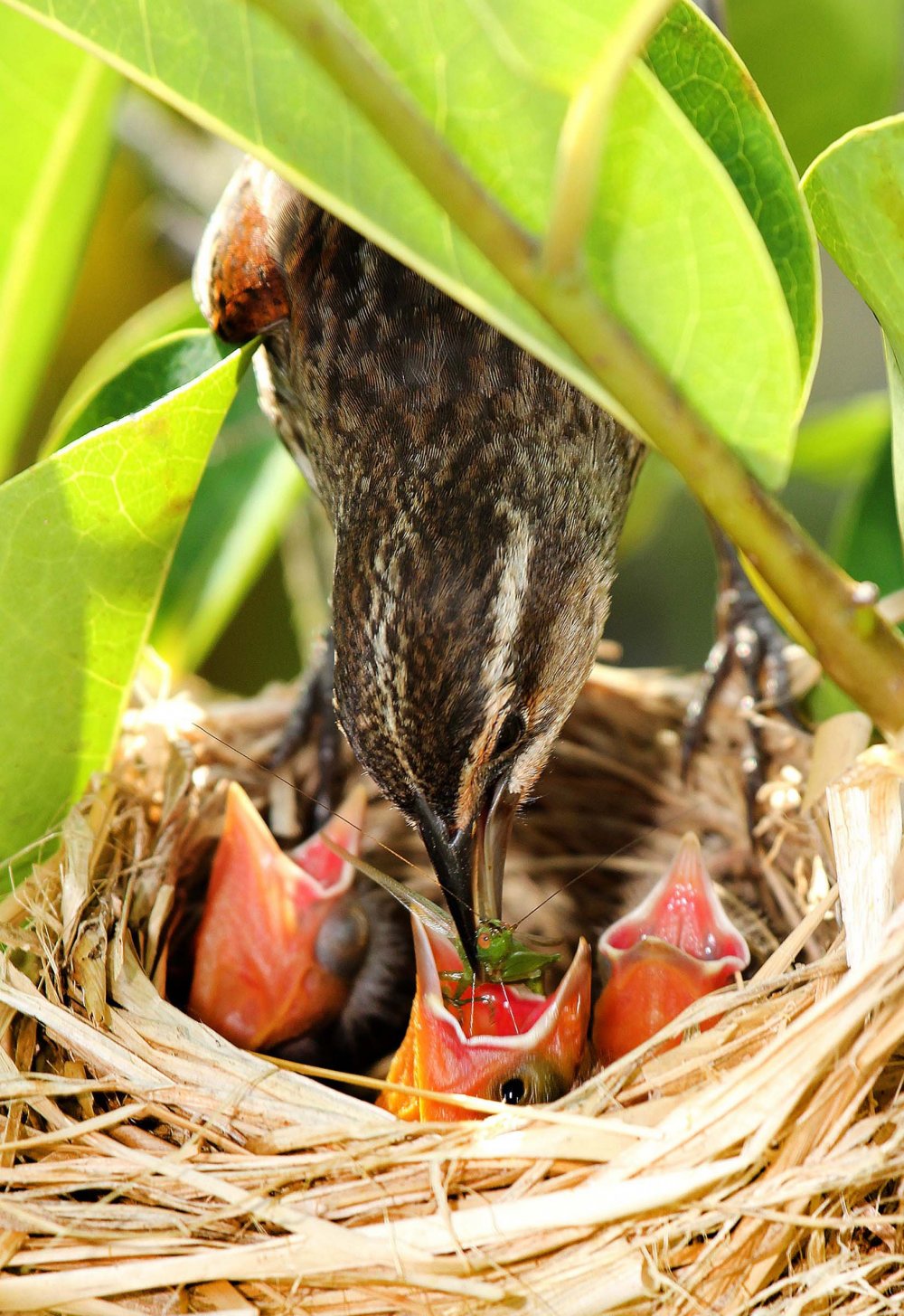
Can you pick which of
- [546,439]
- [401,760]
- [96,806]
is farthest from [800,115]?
[96,806]

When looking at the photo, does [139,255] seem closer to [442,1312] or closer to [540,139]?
[540,139]

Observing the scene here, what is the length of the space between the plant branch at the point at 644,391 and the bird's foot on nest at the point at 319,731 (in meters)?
1.15

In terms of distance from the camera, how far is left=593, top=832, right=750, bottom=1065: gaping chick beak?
1.39 m

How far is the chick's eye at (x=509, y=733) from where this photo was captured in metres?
1.38

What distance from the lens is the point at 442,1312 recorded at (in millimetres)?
960

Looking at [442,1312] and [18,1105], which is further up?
[18,1105]

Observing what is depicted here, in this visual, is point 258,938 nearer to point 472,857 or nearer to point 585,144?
point 472,857

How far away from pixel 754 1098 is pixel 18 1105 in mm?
675

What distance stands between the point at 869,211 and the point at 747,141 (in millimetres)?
126

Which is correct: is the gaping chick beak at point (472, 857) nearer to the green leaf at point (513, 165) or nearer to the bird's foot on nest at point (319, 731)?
the bird's foot on nest at point (319, 731)

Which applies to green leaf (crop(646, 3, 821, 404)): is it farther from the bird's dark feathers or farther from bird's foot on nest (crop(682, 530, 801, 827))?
bird's foot on nest (crop(682, 530, 801, 827))

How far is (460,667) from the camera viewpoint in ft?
4.25

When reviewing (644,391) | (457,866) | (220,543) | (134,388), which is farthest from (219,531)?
(644,391)

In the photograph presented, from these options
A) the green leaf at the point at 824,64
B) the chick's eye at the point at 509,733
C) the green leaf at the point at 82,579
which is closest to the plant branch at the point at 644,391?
the green leaf at the point at 82,579
